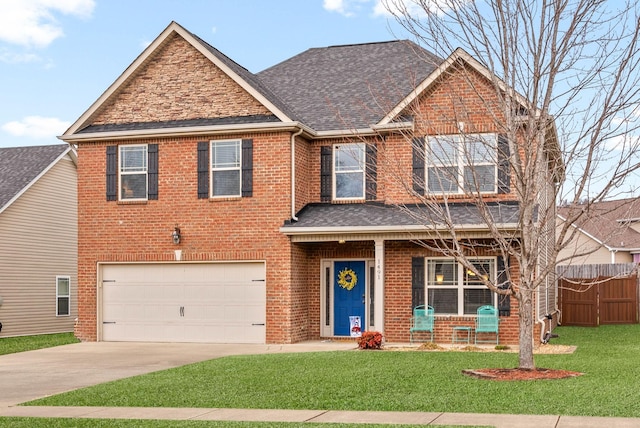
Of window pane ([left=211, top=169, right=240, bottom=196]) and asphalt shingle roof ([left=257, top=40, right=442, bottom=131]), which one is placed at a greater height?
asphalt shingle roof ([left=257, top=40, right=442, bottom=131])

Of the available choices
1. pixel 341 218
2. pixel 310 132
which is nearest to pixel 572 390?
pixel 341 218

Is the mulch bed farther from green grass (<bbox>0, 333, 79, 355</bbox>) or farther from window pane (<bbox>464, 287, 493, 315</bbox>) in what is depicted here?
green grass (<bbox>0, 333, 79, 355</bbox>)

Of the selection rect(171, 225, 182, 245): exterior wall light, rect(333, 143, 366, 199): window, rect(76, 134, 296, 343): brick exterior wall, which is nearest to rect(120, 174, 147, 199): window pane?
rect(76, 134, 296, 343): brick exterior wall

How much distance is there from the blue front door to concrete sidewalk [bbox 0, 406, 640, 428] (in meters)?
11.6

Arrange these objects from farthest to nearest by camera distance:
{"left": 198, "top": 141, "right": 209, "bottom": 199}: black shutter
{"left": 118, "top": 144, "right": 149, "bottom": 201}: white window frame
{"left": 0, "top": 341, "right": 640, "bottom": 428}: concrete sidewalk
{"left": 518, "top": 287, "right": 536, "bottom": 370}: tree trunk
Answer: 1. {"left": 118, "top": 144, "right": 149, "bottom": 201}: white window frame
2. {"left": 198, "top": 141, "right": 209, "bottom": 199}: black shutter
3. {"left": 518, "top": 287, "right": 536, "bottom": 370}: tree trunk
4. {"left": 0, "top": 341, "right": 640, "bottom": 428}: concrete sidewalk

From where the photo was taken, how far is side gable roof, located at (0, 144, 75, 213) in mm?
28609

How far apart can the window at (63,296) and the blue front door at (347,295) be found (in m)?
11.8

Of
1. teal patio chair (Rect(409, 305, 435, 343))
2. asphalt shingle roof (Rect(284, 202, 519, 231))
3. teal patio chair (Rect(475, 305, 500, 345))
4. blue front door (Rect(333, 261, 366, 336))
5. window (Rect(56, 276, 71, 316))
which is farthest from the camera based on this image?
window (Rect(56, 276, 71, 316))

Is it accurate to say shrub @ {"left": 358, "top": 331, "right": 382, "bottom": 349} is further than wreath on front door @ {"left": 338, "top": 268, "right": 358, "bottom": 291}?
No

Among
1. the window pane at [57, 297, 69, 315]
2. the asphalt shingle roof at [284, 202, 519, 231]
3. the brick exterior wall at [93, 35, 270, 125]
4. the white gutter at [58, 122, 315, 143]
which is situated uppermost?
the brick exterior wall at [93, 35, 270, 125]

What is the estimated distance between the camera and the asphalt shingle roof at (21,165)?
28812 millimetres

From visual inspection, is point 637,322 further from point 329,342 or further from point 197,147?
point 197,147

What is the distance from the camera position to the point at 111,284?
79.4ft

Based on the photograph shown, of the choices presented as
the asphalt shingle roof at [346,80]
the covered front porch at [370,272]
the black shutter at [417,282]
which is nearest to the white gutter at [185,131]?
the asphalt shingle roof at [346,80]
